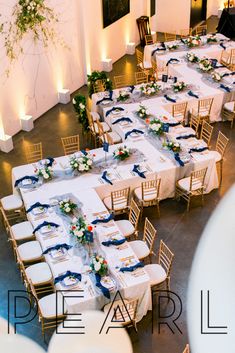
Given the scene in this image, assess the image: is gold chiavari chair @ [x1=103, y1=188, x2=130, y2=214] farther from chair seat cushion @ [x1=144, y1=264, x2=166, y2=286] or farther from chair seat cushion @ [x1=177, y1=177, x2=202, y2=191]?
chair seat cushion @ [x1=144, y1=264, x2=166, y2=286]

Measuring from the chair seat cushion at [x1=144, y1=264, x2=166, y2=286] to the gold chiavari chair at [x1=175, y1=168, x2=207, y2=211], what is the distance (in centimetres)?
222

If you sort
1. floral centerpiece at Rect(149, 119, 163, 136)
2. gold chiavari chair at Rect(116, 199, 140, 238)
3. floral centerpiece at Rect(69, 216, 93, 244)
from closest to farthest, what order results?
floral centerpiece at Rect(69, 216, 93, 244)
gold chiavari chair at Rect(116, 199, 140, 238)
floral centerpiece at Rect(149, 119, 163, 136)

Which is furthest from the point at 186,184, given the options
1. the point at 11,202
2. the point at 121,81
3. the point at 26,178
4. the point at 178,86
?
the point at 121,81

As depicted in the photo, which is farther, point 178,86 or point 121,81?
point 121,81

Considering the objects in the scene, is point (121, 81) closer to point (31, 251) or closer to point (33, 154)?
point (33, 154)

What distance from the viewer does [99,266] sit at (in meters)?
6.98

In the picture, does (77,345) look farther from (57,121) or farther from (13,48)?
(57,121)

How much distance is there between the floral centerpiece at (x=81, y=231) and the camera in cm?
753

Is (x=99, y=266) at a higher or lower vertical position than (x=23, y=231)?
higher

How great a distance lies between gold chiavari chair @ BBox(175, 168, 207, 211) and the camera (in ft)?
30.9

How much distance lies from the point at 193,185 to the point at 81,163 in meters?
2.27

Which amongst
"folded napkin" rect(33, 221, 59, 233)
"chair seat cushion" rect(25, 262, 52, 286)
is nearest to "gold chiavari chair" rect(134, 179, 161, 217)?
"folded napkin" rect(33, 221, 59, 233)

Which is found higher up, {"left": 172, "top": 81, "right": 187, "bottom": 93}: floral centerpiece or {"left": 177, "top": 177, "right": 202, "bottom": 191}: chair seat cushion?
{"left": 172, "top": 81, "right": 187, "bottom": 93}: floral centerpiece

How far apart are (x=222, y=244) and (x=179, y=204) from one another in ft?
30.3
